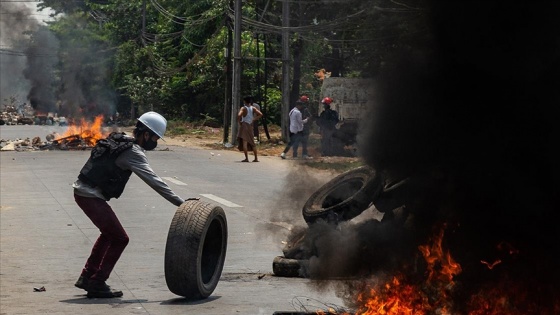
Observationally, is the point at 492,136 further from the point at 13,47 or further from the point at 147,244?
the point at 13,47

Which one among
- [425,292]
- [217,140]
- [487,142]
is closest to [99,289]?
[425,292]

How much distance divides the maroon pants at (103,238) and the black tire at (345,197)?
6.21 ft

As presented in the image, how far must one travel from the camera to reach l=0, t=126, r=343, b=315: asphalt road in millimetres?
9461

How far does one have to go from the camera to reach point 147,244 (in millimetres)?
13766

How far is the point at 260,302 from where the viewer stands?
939 cm

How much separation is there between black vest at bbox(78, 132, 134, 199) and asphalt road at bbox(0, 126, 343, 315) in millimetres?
1054

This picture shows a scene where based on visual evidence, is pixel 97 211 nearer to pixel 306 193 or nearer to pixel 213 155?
pixel 306 193

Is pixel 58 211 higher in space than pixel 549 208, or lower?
lower

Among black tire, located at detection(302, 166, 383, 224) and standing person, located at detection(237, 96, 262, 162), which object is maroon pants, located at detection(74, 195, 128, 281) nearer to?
black tire, located at detection(302, 166, 383, 224)

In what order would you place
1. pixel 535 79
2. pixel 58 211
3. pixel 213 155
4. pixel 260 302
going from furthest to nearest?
pixel 213 155, pixel 58 211, pixel 260 302, pixel 535 79

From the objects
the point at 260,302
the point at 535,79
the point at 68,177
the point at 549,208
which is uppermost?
the point at 535,79

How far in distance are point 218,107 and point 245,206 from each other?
33122 millimetres

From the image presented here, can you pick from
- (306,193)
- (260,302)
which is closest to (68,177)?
(306,193)

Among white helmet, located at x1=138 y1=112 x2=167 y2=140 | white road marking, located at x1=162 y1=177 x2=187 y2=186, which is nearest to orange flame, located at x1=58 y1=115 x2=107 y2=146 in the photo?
white road marking, located at x1=162 y1=177 x2=187 y2=186
